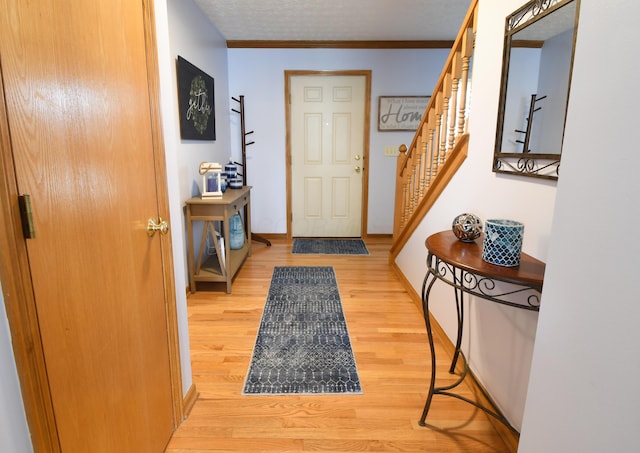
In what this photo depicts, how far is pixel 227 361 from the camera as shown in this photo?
2.03 m

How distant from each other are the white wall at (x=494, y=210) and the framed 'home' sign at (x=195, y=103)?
215 cm

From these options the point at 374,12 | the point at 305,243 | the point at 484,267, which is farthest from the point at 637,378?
the point at 305,243

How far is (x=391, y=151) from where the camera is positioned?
4582 millimetres

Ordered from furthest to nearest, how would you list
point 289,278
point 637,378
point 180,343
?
point 289,278 < point 180,343 < point 637,378

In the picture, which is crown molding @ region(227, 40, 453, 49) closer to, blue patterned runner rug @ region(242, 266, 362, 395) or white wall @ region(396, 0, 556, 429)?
white wall @ region(396, 0, 556, 429)

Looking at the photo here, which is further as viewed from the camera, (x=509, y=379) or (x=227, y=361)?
(x=227, y=361)

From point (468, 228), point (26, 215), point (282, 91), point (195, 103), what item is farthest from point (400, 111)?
point (26, 215)

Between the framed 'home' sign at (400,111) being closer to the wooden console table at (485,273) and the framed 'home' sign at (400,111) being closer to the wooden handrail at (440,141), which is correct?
the wooden handrail at (440,141)

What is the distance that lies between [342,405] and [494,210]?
117 cm

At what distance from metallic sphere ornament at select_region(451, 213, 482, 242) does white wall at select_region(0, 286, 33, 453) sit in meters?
1.53

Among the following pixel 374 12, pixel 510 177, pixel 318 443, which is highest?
pixel 374 12

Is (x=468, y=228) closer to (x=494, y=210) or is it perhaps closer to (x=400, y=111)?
(x=494, y=210)

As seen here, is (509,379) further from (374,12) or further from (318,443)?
(374,12)

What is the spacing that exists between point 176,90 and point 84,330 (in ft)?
7.70
